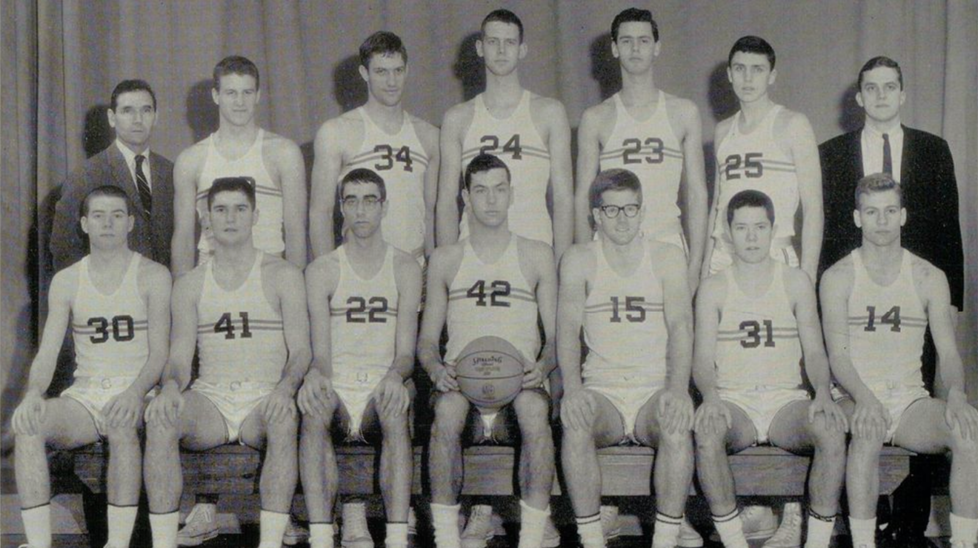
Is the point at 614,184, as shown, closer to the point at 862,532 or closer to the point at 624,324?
the point at 624,324

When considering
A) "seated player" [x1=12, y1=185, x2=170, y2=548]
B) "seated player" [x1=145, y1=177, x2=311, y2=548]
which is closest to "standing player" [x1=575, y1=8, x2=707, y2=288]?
"seated player" [x1=145, y1=177, x2=311, y2=548]

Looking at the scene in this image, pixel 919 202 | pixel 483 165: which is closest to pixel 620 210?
pixel 483 165

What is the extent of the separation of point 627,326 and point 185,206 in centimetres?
204

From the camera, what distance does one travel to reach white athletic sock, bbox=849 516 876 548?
3.60 metres

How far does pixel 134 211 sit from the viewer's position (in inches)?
185

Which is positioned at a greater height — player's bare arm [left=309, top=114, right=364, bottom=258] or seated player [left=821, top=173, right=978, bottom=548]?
player's bare arm [left=309, top=114, right=364, bottom=258]

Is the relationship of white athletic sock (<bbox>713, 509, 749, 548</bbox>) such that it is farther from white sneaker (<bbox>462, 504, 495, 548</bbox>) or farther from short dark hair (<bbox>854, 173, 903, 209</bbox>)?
short dark hair (<bbox>854, 173, 903, 209</bbox>)

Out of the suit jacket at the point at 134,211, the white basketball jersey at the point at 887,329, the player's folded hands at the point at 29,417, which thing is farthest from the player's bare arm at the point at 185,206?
the white basketball jersey at the point at 887,329

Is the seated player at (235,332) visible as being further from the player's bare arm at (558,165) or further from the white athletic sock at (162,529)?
the player's bare arm at (558,165)

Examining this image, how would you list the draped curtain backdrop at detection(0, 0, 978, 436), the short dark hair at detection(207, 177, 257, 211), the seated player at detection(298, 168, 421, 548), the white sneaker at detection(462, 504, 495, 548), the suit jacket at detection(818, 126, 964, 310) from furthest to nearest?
the draped curtain backdrop at detection(0, 0, 978, 436) < the suit jacket at detection(818, 126, 964, 310) < the white sneaker at detection(462, 504, 495, 548) < the short dark hair at detection(207, 177, 257, 211) < the seated player at detection(298, 168, 421, 548)

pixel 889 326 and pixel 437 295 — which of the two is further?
pixel 437 295

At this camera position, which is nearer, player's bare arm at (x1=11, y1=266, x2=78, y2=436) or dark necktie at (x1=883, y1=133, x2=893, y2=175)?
player's bare arm at (x1=11, y1=266, x2=78, y2=436)

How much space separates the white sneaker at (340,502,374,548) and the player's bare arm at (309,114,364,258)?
1.12 meters

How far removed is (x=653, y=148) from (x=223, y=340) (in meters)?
2.01
